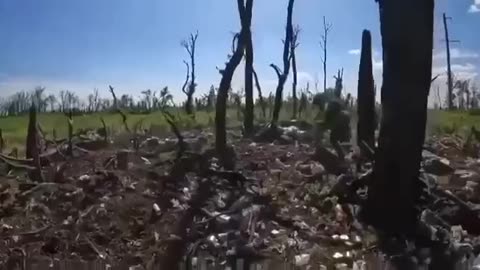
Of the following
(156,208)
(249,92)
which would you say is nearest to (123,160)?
(156,208)

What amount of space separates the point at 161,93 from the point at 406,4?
5.24 meters

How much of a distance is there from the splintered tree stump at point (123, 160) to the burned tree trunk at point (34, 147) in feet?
2.26

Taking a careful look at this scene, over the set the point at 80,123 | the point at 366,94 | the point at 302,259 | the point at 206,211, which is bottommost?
the point at 302,259

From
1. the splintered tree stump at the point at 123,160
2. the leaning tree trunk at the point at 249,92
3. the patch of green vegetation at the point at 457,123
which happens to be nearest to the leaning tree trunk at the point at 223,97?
the splintered tree stump at the point at 123,160

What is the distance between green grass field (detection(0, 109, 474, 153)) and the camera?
6.44 meters

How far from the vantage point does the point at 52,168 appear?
5234 millimetres

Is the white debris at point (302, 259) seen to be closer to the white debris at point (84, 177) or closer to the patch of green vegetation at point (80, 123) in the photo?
the white debris at point (84, 177)

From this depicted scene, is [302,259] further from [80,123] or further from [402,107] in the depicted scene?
[80,123]

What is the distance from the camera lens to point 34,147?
5.32 meters

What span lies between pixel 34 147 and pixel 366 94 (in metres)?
3.10

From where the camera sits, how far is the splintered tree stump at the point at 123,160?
5317 millimetres

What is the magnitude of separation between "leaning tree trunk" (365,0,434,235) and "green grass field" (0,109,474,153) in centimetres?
199

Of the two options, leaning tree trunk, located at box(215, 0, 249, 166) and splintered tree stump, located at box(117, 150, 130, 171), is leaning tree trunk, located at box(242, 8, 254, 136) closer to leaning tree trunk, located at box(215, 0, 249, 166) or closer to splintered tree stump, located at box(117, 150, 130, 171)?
leaning tree trunk, located at box(215, 0, 249, 166)

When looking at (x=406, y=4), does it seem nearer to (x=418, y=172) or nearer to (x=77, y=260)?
(x=418, y=172)
